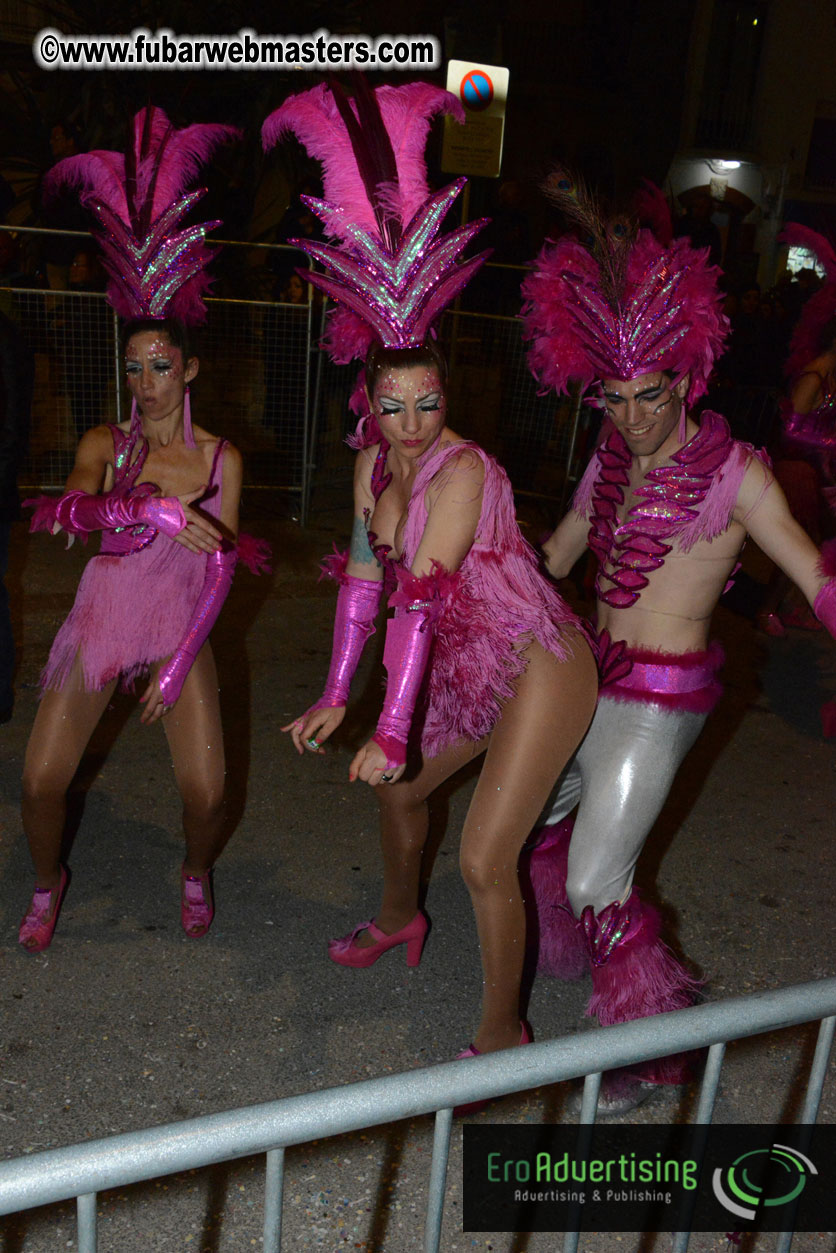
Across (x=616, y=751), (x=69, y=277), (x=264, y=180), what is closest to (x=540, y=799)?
(x=616, y=751)

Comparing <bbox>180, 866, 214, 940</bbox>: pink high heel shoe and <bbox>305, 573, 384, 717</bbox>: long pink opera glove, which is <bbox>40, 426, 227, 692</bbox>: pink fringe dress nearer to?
<bbox>305, 573, 384, 717</bbox>: long pink opera glove

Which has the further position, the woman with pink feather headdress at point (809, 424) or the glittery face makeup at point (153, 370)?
the woman with pink feather headdress at point (809, 424)

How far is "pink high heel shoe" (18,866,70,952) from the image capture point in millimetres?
3314

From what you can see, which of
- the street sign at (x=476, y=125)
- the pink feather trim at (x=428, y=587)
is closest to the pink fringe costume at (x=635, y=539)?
the pink feather trim at (x=428, y=587)

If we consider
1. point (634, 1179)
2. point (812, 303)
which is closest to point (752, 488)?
point (634, 1179)

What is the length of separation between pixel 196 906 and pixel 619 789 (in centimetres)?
152

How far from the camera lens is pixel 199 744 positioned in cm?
326

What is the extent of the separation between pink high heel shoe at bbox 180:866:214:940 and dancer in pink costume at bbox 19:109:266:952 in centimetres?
23

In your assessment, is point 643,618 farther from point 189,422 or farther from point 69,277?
point 69,277

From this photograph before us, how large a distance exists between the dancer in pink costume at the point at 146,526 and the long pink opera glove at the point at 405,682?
767mm

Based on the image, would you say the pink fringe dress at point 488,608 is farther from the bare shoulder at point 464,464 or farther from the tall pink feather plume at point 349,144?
the tall pink feather plume at point 349,144

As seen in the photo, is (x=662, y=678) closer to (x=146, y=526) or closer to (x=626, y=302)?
(x=626, y=302)

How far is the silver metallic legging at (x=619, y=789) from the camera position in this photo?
2771 millimetres

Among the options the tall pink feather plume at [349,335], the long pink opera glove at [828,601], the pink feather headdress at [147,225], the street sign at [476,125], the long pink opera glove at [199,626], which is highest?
the street sign at [476,125]
